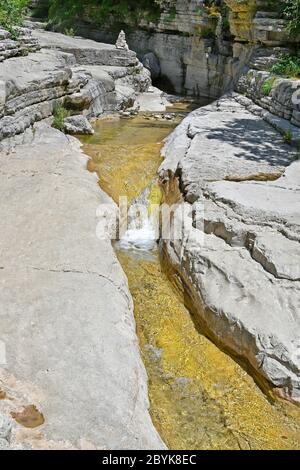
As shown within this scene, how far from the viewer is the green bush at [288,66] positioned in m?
14.0

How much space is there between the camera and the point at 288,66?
14273 mm

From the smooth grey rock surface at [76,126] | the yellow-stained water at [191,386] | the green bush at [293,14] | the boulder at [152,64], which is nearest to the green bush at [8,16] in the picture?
the smooth grey rock surface at [76,126]

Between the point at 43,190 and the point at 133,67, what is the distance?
1262 centimetres

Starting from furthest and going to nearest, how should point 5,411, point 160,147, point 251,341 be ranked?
point 160,147, point 251,341, point 5,411

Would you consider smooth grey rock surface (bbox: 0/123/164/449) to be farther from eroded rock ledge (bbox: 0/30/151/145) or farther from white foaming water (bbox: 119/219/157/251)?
eroded rock ledge (bbox: 0/30/151/145)

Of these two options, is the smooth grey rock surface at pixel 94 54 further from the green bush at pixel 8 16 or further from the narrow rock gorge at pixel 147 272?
the narrow rock gorge at pixel 147 272

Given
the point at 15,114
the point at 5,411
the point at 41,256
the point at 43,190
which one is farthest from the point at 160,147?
the point at 5,411

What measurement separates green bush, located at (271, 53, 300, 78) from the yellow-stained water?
890 centimetres

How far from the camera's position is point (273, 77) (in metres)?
14.2

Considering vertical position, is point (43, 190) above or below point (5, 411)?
above

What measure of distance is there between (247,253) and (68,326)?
2.80 m

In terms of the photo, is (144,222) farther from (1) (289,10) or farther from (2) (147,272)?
(1) (289,10)

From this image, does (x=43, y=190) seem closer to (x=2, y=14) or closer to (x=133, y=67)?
(x=2, y=14)

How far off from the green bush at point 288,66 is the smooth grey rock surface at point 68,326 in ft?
27.9
